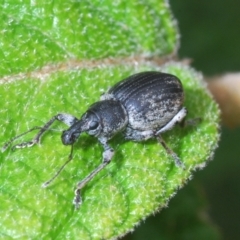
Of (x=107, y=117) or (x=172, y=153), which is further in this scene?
(x=107, y=117)

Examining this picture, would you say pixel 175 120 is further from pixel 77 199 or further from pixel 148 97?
pixel 77 199

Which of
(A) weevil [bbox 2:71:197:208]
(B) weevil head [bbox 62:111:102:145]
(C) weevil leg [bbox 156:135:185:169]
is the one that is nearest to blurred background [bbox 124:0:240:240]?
(A) weevil [bbox 2:71:197:208]

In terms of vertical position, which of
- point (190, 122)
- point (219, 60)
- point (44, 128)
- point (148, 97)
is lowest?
point (219, 60)

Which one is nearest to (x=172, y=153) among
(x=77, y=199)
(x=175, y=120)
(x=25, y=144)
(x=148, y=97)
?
(x=175, y=120)

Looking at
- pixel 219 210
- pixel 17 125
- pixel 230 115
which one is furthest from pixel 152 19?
pixel 219 210

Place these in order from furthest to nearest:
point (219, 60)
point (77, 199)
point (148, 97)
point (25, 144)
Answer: point (219, 60) → point (148, 97) → point (25, 144) → point (77, 199)

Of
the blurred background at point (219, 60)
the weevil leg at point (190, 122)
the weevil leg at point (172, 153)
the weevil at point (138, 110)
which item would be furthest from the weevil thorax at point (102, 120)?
the blurred background at point (219, 60)

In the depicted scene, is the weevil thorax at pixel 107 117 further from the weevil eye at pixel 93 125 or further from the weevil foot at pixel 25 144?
the weevil foot at pixel 25 144
